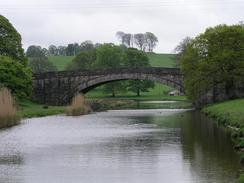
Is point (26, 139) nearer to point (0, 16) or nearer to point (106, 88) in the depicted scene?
point (0, 16)

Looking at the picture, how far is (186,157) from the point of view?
30672 millimetres

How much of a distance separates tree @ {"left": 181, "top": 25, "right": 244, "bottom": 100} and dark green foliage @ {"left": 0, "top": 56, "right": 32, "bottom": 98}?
20552 millimetres

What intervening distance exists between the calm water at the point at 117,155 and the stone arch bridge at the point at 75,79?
4537 centimetres

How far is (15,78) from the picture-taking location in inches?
2933

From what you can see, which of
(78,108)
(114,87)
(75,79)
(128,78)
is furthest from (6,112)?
(114,87)

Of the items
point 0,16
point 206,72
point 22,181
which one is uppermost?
point 0,16

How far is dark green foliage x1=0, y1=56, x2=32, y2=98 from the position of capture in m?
73.3

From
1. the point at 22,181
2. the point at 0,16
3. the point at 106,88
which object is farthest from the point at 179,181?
the point at 106,88

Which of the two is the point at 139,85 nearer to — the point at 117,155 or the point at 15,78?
the point at 15,78

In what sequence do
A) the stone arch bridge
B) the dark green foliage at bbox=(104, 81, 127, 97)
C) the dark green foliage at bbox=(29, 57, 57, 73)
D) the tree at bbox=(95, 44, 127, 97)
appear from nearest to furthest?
1. the stone arch bridge
2. the dark green foliage at bbox=(104, 81, 127, 97)
3. the tree at bbox=(95, 44, 127, 97)
4. the dark green foliage at bbox=(29, 57, 57, 73)

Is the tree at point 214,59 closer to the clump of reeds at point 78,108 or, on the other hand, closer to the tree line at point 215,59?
the tree line at point 215,59

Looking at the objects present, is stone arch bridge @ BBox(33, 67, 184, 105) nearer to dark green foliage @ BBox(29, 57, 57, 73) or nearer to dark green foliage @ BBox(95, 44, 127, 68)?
dark green foliage @ BBox(95, 44, 127, 68)

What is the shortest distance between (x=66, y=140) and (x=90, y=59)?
394ft

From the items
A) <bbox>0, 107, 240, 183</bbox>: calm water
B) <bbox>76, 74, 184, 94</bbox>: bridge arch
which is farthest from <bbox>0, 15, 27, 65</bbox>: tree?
<bbox>0, 107, 240, 183</bbox>: calm water
